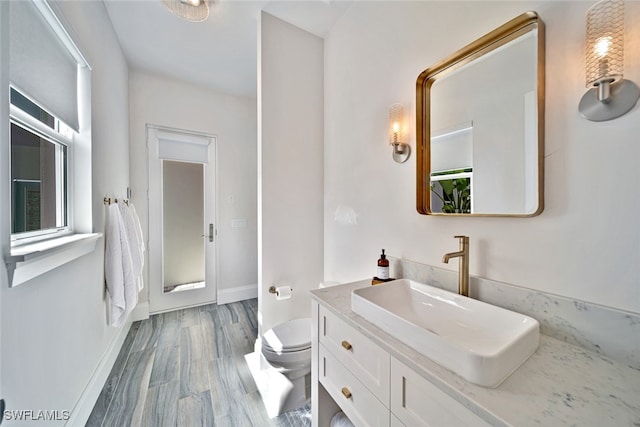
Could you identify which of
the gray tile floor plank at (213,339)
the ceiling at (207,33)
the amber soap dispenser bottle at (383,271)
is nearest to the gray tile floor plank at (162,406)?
the gray tile floor plank at (213,339)

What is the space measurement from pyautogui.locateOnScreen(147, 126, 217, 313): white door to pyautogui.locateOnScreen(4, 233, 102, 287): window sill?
1649 millimetres

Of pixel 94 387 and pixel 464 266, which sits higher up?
pixel 464 266

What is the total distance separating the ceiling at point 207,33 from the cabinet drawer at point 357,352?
2.05 m

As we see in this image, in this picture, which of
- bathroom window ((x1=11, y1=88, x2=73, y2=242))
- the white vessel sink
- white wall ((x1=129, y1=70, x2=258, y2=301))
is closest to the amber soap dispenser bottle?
the white vessel sink

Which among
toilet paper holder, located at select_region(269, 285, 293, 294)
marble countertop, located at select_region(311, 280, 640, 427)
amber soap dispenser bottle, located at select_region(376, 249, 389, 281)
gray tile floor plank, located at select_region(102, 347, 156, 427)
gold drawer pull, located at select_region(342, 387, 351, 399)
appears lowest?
gray tile floor plank, located at select_region(102, 347, 156, 427)

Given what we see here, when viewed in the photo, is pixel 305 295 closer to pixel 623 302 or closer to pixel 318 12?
pixel 623 302

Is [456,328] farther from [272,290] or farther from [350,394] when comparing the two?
[272,290]

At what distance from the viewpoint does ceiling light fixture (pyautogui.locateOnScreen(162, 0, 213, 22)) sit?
5.16ft

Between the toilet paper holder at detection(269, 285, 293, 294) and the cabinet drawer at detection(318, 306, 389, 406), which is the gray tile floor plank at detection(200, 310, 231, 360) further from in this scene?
A: the cabinet drawer at detection(318, 306, 389, 406)

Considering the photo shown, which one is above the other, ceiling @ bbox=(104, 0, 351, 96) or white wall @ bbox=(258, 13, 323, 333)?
Result: ceiling @ bbox=(104, 0, 351, 96)

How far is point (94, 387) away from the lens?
1.47 meters

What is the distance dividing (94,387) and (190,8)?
2.56 metres

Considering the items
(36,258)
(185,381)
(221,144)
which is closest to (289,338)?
(185,381)

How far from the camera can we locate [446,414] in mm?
567
